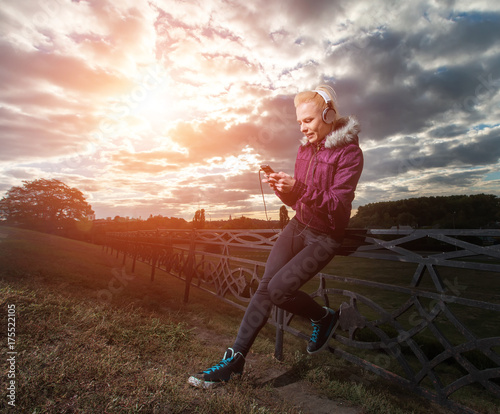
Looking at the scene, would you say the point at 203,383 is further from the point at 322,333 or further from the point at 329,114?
the point at 329,114

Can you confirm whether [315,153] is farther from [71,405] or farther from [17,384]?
[17,384]

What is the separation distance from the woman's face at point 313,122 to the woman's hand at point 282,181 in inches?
20.7

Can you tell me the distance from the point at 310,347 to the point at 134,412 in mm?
1583

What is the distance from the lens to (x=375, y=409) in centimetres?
253

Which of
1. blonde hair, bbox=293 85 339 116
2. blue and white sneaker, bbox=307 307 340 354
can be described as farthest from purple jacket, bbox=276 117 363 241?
blue and white sneaker, bbox=307 307 340 354

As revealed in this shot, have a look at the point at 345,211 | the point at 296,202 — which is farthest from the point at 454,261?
the point at 296,202

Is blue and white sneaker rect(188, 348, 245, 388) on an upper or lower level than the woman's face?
lower

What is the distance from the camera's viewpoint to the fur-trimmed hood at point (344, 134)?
84.3 inches

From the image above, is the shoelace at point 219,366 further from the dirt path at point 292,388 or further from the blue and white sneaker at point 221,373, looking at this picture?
the dirt path at point 292,388

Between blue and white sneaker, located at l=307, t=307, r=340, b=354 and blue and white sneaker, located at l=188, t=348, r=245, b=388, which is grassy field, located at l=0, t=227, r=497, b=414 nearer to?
blue and white sneaker, located at l=188, t=348, r=245, b=388

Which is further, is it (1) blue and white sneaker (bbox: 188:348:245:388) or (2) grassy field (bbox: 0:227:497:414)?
(1) blue and white sneaker (bbox: 188:348:245:388)

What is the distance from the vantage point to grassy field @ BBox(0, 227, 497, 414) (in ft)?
7.04

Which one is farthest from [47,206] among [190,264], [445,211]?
[445,211]

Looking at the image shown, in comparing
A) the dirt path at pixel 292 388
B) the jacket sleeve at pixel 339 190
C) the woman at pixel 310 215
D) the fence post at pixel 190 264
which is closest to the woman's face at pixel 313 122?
the woman at pixel 310 215
